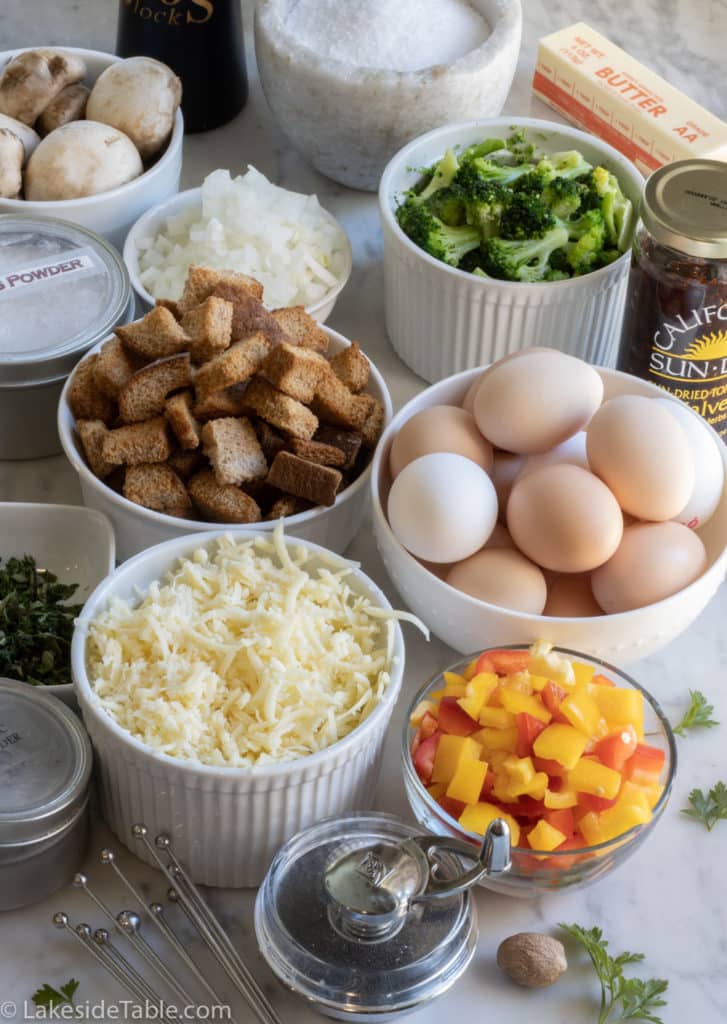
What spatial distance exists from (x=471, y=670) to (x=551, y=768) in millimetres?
142

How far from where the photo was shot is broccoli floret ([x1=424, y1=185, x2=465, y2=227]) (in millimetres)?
1718

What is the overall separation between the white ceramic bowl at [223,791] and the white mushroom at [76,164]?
28.1 inches

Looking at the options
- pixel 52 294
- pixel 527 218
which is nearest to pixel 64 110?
pixel 52 294

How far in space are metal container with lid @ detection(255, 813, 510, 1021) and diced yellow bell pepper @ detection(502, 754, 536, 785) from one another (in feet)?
0.26

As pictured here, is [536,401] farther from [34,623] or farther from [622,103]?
[622,103]

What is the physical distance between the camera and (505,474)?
1.50m

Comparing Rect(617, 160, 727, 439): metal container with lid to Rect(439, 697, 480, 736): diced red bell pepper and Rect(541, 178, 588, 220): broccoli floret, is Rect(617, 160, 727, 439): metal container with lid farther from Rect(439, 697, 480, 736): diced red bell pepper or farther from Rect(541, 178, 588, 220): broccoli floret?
Rect(439, 697, 480, 736): diced red bell pepper

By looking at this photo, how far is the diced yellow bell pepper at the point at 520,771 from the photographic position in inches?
48.2

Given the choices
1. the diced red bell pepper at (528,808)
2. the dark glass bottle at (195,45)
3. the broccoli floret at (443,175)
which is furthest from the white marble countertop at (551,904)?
the dark glass bottle at (195,45)

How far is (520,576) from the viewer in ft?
4.53

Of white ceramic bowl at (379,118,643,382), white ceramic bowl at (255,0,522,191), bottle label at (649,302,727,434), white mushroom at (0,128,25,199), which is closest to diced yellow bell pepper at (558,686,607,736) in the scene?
bottle label at (649,302,727,434)

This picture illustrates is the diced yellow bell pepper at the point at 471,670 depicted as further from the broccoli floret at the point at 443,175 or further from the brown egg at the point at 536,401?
A: the broccoli floret at the point at 443,175

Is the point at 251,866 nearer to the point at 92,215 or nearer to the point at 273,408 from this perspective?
the point at 273,408

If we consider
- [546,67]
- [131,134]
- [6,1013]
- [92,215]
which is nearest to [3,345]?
A: [92,215]
